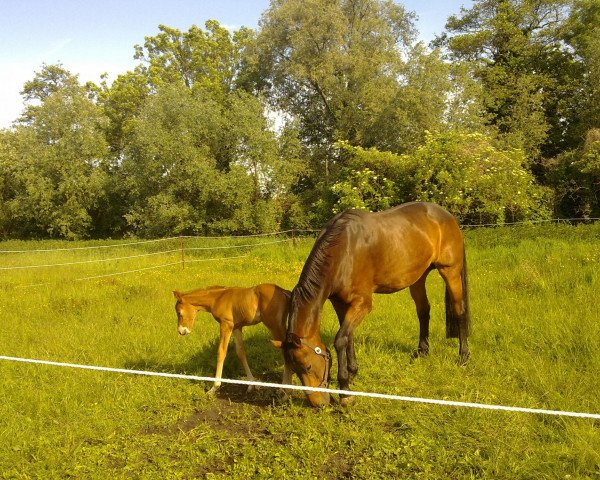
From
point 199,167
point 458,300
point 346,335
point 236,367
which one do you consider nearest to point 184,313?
point 236,367

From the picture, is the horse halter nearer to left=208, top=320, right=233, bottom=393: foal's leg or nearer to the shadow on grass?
the shadow on grass

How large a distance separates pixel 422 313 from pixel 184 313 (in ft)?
9.34

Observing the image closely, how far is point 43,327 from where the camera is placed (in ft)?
22.5

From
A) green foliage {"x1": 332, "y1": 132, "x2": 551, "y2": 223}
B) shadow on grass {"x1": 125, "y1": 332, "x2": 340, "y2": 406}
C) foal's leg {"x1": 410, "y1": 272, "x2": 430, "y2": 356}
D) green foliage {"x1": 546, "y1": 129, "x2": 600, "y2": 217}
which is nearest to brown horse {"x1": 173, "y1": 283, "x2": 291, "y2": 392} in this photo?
shadow on grass {"x1": 125, "y1": 332, "x2": 340, "y2": 406}

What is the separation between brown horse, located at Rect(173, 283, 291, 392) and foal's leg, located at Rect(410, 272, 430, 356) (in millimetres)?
1811

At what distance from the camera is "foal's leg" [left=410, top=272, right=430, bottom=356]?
5.30 m

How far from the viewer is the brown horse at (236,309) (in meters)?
4.50

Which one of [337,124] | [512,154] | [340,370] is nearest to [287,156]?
[337,124]

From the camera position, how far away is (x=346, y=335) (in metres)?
4.21

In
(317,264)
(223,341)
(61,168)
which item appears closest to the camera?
(317,264)

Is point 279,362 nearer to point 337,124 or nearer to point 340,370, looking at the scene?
point 340,370

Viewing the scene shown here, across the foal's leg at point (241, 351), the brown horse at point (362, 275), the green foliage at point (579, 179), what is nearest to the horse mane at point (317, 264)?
the brown horse at point (362, 275)

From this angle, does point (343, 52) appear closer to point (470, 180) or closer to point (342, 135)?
point (342, 135)

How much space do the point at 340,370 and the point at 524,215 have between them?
48.1 ft
